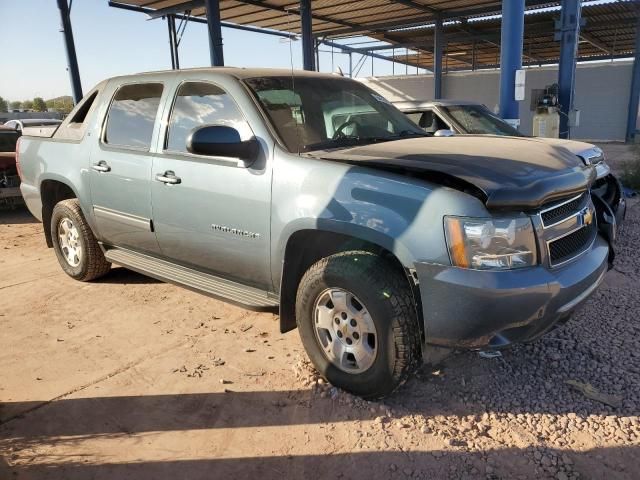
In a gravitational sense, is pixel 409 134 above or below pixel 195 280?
above

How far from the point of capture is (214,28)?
14852 mm

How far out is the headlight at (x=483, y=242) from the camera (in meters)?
2.44

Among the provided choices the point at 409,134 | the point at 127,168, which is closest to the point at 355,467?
the point at 409,134

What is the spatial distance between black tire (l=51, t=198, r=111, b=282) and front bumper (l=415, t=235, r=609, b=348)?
3.50 meters

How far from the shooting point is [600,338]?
3564 mm

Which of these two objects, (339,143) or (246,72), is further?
(246,72)

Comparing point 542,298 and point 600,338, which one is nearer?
point 542,298

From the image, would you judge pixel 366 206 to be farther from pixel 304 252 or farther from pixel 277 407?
pixel 277 407

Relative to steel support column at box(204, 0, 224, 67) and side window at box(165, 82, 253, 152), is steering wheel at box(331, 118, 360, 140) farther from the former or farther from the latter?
steel support column at box(204, 0, 224, 67)

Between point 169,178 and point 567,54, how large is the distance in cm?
976

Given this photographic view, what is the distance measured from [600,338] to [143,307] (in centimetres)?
353

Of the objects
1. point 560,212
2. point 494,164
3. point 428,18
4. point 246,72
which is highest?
point 428,18

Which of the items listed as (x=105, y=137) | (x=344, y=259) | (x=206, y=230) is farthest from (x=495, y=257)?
(x=105, y=137)

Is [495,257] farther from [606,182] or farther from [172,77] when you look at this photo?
[606,182]
